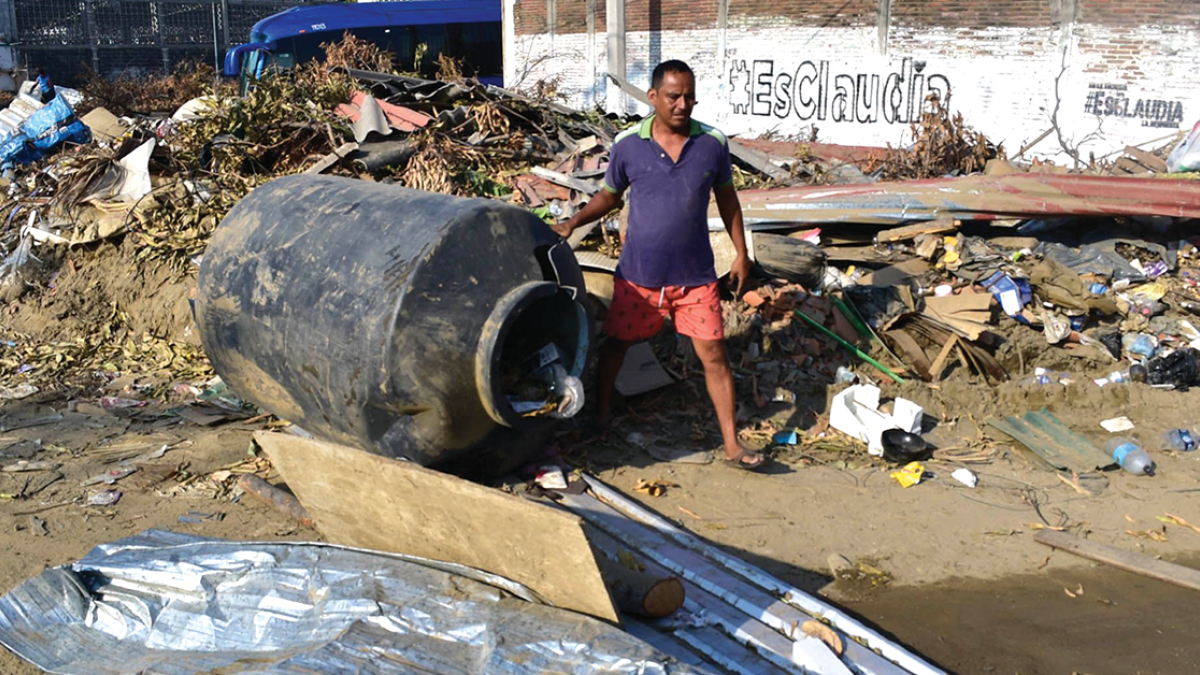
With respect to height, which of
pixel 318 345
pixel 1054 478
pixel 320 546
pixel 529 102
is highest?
pixel 529 102

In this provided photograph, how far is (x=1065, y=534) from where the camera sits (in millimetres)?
4473

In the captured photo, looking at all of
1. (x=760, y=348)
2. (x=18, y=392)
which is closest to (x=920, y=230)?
(x=760, y=348)

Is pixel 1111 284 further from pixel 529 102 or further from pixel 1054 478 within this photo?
pixel 529 102

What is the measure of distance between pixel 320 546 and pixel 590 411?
222cm

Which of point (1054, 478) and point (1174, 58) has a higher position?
point (1174, 58)

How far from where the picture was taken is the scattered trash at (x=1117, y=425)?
575cm

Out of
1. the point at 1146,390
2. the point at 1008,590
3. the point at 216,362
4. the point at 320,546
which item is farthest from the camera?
the point at 1146,390

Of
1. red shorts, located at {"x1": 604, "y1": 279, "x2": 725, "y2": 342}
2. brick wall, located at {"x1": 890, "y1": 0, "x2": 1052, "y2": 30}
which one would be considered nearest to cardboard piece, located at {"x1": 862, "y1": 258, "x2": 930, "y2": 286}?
red shorts, located at {"x1": 604, "y1": 279, "x2": 725, "y2": 342}

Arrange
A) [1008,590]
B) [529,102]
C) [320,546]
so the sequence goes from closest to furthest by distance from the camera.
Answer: [320,546], [1008,590], [529,102]

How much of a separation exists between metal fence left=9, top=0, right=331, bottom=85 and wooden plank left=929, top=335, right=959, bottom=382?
22.0 meters

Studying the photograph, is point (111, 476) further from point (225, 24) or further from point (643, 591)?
point (225, 24)

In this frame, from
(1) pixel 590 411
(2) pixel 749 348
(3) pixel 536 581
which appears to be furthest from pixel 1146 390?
(3) pixel 536 581

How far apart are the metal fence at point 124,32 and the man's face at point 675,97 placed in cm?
2186

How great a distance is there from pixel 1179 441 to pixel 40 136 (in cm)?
1032
